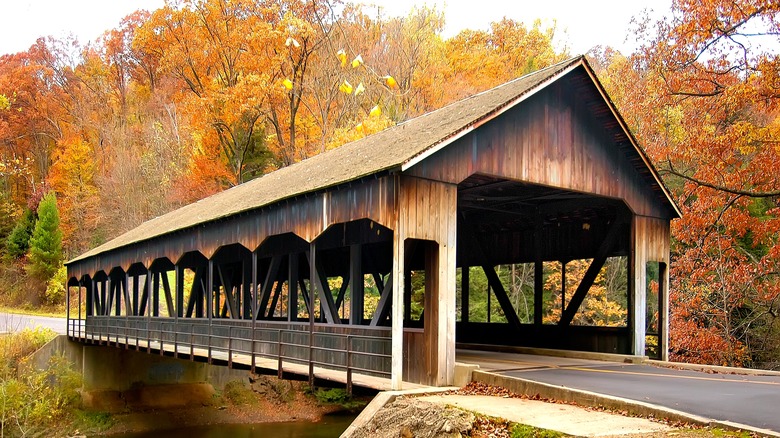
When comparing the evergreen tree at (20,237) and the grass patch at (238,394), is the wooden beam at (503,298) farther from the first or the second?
the evergreen tree at (20,237)

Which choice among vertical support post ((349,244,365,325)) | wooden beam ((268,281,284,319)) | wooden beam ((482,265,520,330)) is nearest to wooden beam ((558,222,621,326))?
wooden beam ((482,265,520,330))

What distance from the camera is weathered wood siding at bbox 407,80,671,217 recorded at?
1304 cm

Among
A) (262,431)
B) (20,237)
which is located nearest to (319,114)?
(262,431)

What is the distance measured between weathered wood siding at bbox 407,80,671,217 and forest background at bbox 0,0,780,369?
195cm

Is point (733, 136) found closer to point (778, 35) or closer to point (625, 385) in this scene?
point (778, 35)

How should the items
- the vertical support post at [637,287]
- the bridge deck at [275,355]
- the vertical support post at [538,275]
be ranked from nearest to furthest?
the bridge deck at [275,355] < the vertical support post at [637,287] < the vertical support post at [538,275]

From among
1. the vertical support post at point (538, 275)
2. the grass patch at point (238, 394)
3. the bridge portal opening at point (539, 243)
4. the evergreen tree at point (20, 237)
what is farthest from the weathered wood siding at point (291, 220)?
the evergreen tree at point (20, 237)

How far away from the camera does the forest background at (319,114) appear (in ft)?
74.1

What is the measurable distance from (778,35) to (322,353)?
15.3 metres

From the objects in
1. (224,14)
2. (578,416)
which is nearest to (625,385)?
(578,416)

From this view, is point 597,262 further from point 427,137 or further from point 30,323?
point 30,323

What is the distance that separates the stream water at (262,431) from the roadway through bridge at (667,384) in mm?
13262

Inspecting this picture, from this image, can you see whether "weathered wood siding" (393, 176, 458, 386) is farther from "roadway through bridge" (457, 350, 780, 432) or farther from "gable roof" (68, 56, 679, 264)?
"roadway through bridge" (457, 350, 780, 432)

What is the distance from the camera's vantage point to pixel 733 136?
70.7 ft
